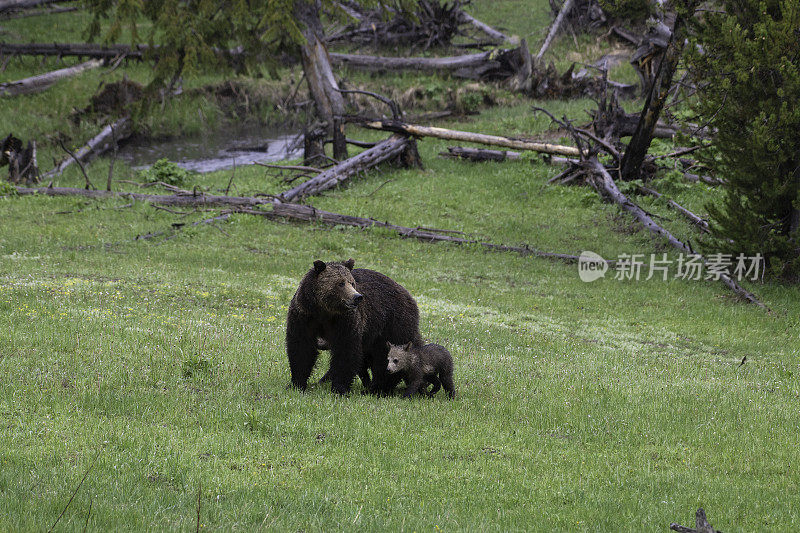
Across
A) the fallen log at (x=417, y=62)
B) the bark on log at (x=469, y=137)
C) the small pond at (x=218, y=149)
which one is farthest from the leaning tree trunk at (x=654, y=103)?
the fallen log at (x=417, y=62)

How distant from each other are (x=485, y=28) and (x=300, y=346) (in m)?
38.7

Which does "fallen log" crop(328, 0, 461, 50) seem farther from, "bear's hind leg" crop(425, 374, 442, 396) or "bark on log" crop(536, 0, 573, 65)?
"bear's hind leg" crop(425, 374, 442, 396)

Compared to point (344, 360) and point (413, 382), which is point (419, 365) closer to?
point (413, 382)

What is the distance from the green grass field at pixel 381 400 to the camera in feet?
20.6

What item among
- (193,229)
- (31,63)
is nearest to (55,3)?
(31,63)

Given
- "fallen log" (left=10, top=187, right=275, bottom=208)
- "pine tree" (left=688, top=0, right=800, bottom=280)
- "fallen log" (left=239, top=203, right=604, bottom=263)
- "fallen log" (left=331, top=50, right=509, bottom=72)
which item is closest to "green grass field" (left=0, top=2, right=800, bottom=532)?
"fallen log" (left=239, top=203, right=604, bottom=263)

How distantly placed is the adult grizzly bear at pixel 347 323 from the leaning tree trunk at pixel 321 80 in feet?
70.1

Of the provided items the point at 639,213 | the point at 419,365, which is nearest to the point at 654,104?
the point at 639,213

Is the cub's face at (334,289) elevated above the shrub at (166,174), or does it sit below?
below

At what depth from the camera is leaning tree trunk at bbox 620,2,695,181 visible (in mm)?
21859

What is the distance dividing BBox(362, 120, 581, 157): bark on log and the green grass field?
307 inches

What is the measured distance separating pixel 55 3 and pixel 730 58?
41.7m

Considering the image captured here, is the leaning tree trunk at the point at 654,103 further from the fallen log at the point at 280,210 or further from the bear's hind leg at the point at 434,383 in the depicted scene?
the bear's hind leg at the point at 434,383

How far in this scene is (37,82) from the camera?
122ft
